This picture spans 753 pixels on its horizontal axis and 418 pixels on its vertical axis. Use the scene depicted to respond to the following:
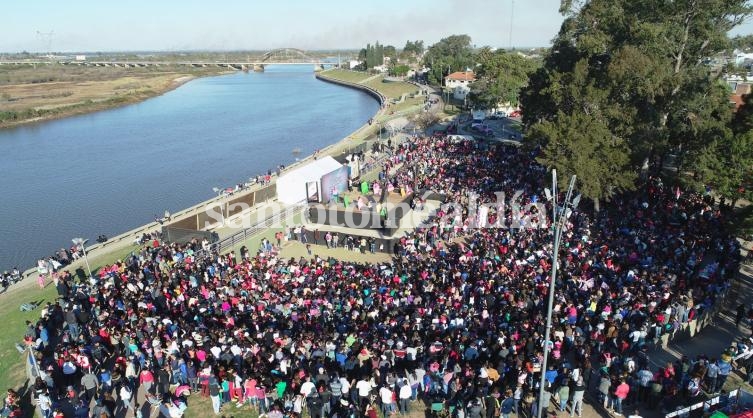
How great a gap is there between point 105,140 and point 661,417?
70481 millimetres

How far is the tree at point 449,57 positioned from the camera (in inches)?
3976

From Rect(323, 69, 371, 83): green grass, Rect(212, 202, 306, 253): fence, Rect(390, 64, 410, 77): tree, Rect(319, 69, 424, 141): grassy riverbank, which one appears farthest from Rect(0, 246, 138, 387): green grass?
Rect(323, 69, 371, 83): green grass

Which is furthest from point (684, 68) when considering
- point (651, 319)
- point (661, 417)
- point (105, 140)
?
point (105, 140)

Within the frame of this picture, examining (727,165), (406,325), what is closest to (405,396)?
(406,325)

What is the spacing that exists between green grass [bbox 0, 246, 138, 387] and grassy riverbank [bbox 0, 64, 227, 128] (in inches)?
2749

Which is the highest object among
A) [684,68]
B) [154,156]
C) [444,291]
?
[684,68]

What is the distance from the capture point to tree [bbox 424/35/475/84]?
331 ft

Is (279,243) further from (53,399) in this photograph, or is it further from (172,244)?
(53,399)

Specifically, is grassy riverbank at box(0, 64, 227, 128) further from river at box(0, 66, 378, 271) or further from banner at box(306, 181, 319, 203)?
banner at box(306, 181, 319, 203)

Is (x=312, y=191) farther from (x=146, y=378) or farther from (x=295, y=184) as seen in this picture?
(x=146, y=378)

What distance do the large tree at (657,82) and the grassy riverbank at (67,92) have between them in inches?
3272

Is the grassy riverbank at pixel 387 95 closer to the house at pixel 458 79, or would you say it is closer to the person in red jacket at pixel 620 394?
the house at pixel 458 79

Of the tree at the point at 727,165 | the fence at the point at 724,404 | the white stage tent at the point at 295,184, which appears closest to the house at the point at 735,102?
the tree at the point at 727,165

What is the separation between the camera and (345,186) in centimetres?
2945
